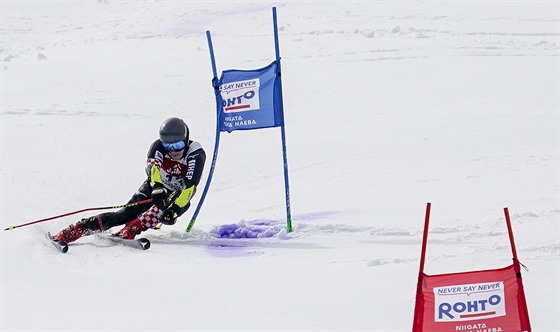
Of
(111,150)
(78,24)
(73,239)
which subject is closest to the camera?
(73,239)

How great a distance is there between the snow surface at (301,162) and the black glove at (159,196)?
41 cm

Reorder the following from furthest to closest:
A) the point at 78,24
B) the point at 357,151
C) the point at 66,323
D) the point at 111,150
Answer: the point at 78,24
the point at 111,150
the point at 357,151
the point at 66,323

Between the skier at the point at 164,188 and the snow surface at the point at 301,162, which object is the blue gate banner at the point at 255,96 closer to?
the skier at the point at 164,188

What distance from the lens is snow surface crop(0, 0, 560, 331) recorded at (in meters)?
6.19

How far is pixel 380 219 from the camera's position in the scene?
8.55m

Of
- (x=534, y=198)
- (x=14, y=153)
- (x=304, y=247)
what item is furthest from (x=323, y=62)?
(x=304, y=247)

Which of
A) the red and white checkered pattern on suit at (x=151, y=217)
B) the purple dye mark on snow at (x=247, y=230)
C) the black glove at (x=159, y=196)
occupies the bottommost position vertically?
the purple dye mark on snow at (x=247, y=230)

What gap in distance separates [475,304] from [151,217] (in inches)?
179

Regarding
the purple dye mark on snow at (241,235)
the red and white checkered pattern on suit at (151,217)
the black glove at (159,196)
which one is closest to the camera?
the purple dye mark on snow at (241,235)

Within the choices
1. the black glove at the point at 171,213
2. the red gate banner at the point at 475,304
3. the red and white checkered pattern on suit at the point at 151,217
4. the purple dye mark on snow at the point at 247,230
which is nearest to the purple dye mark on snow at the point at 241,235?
the purple dye mark on snow at the point at 247,230

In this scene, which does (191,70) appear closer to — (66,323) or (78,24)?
(78,24)

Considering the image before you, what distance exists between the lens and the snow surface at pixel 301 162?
6.19 metres

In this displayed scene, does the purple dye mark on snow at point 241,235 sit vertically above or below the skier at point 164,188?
below

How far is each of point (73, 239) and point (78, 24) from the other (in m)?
17.9
